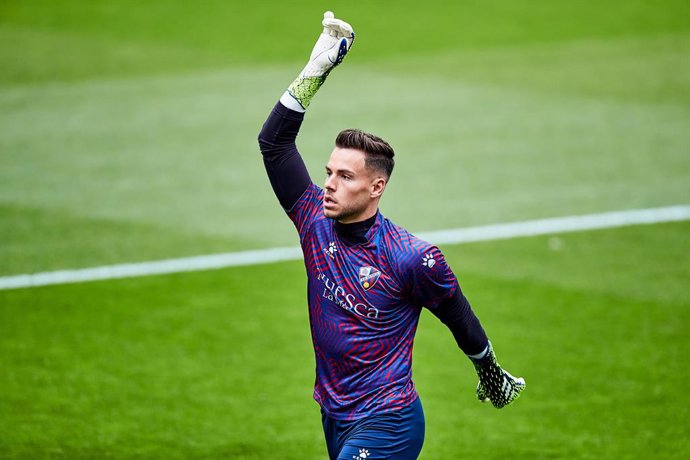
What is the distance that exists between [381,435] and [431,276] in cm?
95

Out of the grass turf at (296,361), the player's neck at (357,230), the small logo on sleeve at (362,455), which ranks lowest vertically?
the grass turf at (296,361)

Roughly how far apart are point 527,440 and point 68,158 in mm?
9661

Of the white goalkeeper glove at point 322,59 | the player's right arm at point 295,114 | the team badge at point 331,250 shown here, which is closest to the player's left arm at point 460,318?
the team badge at point 331,250

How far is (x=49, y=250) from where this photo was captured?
13594mm

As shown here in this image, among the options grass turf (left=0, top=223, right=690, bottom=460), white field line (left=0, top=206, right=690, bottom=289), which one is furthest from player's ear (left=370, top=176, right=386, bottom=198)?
white field line (left=0, top=206, right=690, bottom=289)

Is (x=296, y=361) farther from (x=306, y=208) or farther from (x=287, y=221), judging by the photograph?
(x=306, y=208)

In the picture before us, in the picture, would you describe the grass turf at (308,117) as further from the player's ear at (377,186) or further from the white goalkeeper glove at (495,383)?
the player's ear at (377,186)

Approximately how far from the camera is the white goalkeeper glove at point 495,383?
21.6ft

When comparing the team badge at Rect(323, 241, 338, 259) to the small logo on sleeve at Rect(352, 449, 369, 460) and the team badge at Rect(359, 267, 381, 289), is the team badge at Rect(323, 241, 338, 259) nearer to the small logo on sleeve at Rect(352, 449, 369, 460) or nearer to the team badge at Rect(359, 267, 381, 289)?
the team badge at Rect(359, 267, 381, 289)

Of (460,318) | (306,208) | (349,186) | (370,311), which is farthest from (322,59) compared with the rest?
(460,318)

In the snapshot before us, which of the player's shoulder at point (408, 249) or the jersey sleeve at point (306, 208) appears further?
the jersey sleeve at point (306, 208)

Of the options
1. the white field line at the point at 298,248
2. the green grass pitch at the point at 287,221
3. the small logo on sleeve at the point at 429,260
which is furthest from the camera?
the white field line at the point at 298,248

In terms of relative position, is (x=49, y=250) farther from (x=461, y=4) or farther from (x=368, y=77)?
(x=461, y=4)

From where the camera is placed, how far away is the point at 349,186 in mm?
6160
